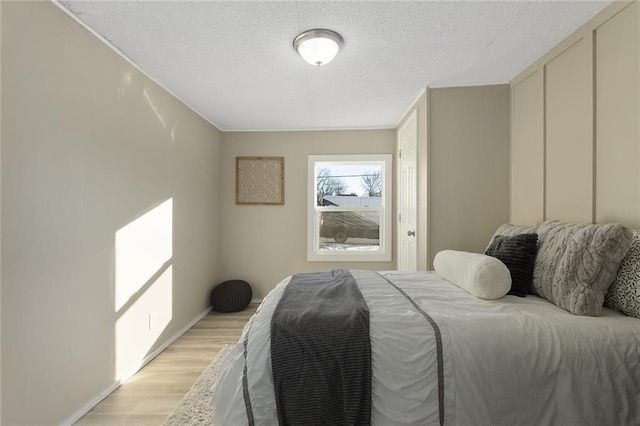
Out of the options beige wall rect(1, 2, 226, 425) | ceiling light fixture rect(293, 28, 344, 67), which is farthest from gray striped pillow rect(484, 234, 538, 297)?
beige wall rect(1, 2, 226, 425)

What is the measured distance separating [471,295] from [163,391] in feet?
6.84

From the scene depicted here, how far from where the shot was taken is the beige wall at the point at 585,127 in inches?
64.6

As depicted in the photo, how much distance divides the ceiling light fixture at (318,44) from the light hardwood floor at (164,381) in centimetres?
242

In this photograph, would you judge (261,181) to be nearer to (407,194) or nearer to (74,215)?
(407,194)

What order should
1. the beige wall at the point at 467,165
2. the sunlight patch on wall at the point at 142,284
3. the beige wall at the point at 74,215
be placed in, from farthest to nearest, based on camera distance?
the beige wall at the point at 467,165 < the sunlight patch on wall at the point at 142,284 < the beige wall at the point at 74,215

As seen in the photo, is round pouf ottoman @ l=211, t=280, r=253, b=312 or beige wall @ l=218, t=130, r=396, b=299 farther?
beige wall @ l=218, t=130, r=396, b=299

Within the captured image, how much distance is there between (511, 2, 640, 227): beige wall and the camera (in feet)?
5.39

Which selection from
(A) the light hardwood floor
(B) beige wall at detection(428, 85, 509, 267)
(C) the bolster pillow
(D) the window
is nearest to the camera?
(C) the bolster pillow

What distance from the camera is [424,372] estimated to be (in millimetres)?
1191

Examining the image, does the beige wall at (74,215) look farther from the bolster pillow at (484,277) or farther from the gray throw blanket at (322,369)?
the bolster pillow at (484,277)

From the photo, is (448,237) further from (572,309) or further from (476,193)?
(572,309)

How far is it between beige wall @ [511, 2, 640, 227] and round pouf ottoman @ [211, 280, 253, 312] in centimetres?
308

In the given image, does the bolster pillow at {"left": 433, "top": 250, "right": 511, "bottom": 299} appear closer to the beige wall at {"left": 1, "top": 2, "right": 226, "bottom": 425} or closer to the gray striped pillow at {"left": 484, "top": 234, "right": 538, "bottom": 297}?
the gray striped pillow at {"left": 484, "top": 234, "right": 538, "bottom": 297}

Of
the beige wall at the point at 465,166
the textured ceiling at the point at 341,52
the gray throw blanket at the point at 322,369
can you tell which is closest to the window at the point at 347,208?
the textured ceiling at the point at 341,52
